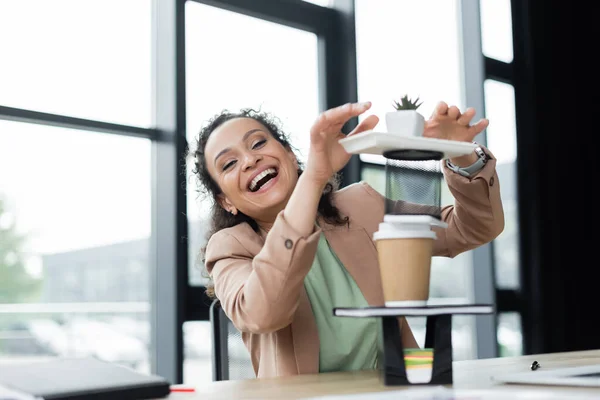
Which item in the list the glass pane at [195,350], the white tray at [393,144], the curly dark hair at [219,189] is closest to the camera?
the white tray at [393,144]

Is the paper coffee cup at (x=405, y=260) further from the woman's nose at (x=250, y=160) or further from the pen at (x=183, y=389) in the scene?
the woman's nose at (x=250, y=160)

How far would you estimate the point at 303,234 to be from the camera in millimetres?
Result: 1153

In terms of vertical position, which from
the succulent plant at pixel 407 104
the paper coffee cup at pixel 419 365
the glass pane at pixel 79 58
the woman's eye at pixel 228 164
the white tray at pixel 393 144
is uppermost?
the glass pane at pixel 79 58

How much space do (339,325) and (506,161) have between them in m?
2.75

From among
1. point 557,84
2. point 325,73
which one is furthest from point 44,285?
point 557,84

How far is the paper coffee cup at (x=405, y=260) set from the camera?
1.04 metres

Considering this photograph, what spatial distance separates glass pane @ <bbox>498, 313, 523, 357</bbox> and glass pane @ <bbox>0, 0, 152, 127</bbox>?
7.27ft

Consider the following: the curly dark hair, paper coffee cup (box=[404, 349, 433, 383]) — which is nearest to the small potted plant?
paper coffee cup (box=[404, 349, 433, 383])

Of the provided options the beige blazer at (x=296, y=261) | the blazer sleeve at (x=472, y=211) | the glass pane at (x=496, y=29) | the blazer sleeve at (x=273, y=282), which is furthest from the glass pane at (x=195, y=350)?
the glass pane at (x=496, y=29)

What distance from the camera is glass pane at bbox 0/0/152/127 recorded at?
2.37 m

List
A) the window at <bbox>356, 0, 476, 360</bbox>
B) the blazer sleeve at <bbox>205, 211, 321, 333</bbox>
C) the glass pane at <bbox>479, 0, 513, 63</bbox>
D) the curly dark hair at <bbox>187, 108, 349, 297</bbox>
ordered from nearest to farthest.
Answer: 1. the blazer sleeve at <bbox>205, 211, 321, 333</bbox>
2. the curly dark hair at <bbox>187, 108, 349, 297</bbox>
3. the window at <bbox>356, 0, 476, 360</bbox>
4. the glass pane at <bbox>479, 0, 513, 63</bbox>

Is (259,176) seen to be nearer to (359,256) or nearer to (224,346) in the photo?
(359,256)

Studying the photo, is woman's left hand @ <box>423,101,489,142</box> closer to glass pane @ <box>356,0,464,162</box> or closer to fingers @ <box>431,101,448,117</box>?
fingers @ <box>431,101,448,117</box>

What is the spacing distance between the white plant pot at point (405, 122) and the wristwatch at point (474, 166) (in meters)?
Result: 0.42
